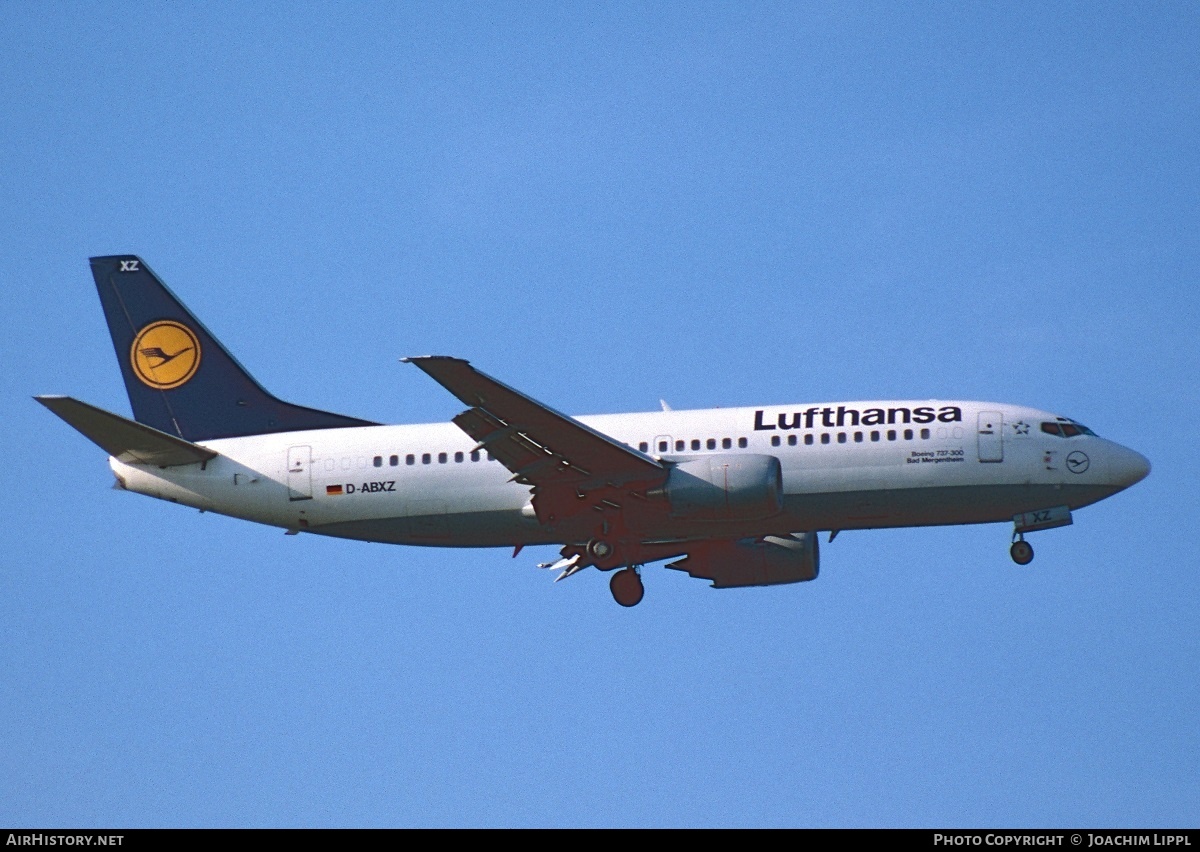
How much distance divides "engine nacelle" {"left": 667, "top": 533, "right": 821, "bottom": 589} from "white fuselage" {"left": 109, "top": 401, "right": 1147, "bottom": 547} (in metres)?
4.24

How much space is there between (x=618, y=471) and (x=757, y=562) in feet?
25.6

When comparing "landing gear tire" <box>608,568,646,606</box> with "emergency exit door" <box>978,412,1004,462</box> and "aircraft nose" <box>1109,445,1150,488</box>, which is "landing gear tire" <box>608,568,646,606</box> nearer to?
"emergency exit door" <box>978,412,1004,462</box>

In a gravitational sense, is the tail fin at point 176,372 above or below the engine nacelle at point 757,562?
above

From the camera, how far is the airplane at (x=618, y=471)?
42.0 meters

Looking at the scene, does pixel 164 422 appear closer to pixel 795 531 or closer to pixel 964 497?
pixel 795 531

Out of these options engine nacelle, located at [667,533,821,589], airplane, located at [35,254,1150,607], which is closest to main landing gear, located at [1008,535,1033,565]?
airplane, located at [35,254,1150,607]

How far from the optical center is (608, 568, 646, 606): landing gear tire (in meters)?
45.9

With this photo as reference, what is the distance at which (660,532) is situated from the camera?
145 ft

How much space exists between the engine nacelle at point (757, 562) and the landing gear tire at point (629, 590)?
2648 mm

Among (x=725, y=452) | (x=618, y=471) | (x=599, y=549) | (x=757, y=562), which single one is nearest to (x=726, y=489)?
(x=725, y=452)

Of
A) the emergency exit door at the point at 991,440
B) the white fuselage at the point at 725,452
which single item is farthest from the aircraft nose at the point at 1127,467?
the emergency exit door at the point at 991,440

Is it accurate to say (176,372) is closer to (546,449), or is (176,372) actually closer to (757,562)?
(546,449)

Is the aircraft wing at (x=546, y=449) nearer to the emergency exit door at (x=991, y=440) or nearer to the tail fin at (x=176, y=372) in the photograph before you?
the tail fin at (x=176, y=372)
